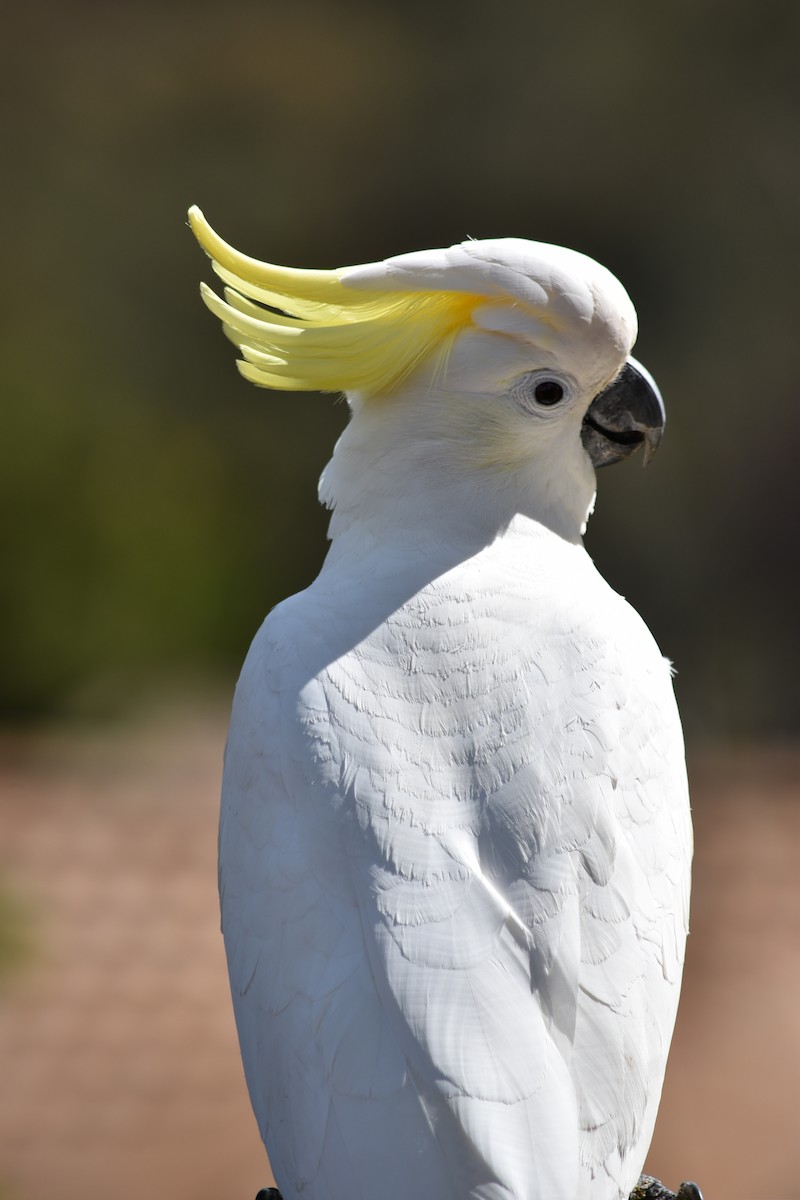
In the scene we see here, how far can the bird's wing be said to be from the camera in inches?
49.4

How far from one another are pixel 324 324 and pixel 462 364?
183mm

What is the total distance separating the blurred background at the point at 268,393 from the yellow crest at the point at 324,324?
9.45 feet

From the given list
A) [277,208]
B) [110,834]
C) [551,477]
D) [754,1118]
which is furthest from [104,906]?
[551,477]

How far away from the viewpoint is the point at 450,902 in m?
1.32

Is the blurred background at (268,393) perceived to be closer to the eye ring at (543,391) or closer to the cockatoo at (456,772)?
the cockatoo at (456,772)

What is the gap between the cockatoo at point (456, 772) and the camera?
4.18ft

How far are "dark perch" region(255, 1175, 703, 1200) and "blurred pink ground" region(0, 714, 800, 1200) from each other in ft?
5.69

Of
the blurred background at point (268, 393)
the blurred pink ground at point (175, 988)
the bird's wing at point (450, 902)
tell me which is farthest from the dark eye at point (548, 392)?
the blurred background at point (268, 393)

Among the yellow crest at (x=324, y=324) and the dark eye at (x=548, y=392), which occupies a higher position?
the yellow crest at (x=324, y=324)

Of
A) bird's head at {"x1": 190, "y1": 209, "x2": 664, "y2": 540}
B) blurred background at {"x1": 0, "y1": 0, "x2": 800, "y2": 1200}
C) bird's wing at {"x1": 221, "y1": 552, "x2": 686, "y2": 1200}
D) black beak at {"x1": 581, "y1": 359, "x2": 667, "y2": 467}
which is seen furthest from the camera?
blurred background at {"x1": 0, "y1": 0, "x2": 800, "y2": 1200}

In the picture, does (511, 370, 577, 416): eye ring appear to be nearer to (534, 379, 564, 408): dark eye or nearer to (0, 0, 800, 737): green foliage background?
(534, 379, 564, 408): dark eye

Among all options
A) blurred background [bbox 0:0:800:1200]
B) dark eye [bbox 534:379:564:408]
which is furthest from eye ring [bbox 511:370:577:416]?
blurred background [bbox 0:0:800:1200]

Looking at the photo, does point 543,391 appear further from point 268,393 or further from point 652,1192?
point 268,393

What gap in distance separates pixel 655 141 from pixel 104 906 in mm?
3499
